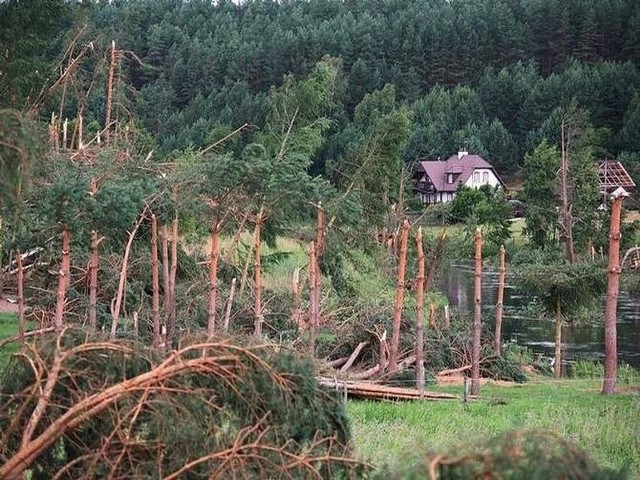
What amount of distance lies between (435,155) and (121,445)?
2986 inches

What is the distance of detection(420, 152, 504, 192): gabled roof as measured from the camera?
71062mm

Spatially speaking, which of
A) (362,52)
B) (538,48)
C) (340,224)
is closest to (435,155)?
(362,52)

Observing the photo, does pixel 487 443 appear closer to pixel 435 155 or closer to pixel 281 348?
pixel 281 348

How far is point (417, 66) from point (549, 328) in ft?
263

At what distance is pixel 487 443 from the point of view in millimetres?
3934

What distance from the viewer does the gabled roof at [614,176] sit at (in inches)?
2147

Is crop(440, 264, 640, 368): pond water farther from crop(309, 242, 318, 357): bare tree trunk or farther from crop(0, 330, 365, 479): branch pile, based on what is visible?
crop(0, 330, 365, 479): branch pile

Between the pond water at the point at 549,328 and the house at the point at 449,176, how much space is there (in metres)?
33.5

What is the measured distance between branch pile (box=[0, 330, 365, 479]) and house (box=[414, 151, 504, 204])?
209 feet

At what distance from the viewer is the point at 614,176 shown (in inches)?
2235

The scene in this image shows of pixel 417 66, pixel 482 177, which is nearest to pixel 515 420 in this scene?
pixel 482 177

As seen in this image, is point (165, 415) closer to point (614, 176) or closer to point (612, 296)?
point (612, 296)

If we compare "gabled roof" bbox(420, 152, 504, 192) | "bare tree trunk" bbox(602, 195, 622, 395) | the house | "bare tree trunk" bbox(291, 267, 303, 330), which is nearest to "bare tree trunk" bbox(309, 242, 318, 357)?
"bare tree trunk" bbox(291, 267, 303, 330)

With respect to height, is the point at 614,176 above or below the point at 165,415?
above
